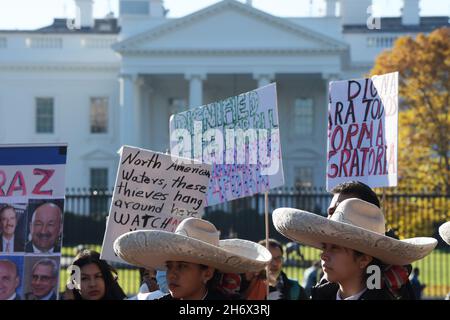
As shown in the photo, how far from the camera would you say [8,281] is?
741 cm

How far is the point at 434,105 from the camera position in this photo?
36844 mm

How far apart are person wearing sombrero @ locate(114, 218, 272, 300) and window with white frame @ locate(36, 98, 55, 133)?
55653 mm

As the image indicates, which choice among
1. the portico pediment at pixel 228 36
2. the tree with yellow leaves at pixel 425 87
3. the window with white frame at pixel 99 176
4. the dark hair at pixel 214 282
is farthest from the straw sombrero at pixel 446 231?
the window with white frame at pixel 99 176

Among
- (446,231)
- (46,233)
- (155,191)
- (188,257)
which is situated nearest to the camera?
(188,257)

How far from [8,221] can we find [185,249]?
199 cm

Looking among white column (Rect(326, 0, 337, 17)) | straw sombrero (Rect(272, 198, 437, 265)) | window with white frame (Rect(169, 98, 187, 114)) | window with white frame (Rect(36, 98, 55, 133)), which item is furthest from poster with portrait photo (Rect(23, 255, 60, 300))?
white column (Rect(326, 0, 337, 17))

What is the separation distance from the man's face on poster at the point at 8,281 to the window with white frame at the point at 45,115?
54.3 m

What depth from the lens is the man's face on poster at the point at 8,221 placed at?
752cm

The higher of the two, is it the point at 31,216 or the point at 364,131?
the point at 364,131

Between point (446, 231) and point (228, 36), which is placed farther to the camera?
point (228, 36)

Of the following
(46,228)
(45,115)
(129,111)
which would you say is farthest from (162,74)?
(46,228)

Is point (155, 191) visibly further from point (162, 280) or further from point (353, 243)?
point (353, 243)

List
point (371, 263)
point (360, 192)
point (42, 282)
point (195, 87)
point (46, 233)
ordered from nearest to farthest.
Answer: point (371, 263) < point (360, 192) < point (42, 282) < point (46, 233) < point (195, 87)

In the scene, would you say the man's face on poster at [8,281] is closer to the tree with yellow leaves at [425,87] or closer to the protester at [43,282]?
the protester at [43,282]
